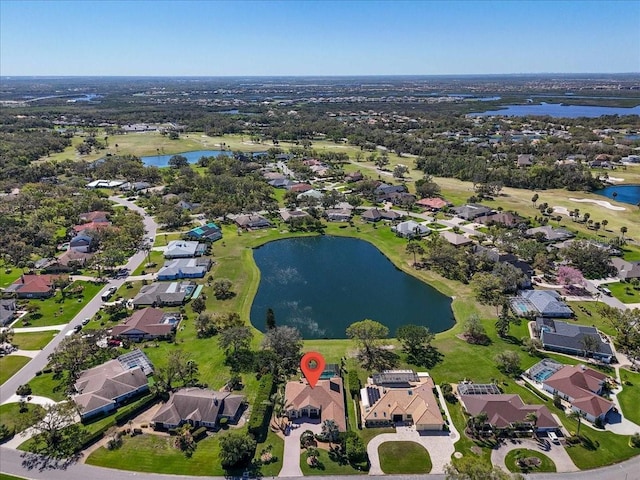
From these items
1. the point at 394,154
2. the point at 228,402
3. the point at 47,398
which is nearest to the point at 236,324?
the point at 228,402

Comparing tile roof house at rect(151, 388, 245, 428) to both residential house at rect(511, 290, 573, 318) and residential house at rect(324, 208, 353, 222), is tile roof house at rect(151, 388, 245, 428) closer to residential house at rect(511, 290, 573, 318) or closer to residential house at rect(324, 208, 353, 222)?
residential house at rect(511, 290, 573, 318)

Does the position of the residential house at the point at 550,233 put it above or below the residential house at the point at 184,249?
above

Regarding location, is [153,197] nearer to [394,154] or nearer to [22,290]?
[22,290]

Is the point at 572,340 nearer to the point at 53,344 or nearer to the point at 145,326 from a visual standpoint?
the point at 145,326

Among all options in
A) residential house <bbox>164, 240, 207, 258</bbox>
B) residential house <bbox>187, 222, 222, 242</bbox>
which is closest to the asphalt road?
residential house <bbox>164, 240, 207, 258</bbox>

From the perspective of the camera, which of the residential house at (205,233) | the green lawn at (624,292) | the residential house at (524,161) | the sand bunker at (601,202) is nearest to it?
the green lawn at (624,292)

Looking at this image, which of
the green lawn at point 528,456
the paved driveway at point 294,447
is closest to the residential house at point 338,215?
the paved driveway at point 294,447

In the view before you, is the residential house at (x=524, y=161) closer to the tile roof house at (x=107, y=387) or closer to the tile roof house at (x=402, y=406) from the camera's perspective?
the tile roof house at (x=402, y=406)
